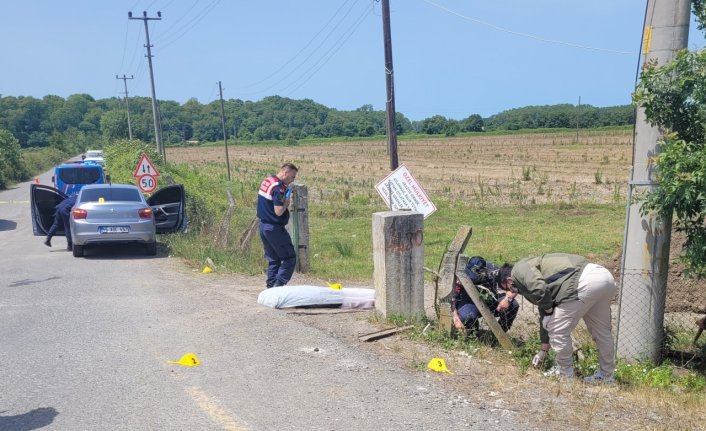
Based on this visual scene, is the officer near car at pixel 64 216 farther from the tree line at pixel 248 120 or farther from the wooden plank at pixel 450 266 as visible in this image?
the tree line at pixel 248 120

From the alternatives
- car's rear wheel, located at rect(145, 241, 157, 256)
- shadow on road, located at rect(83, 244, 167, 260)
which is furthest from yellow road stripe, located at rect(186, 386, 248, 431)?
shadow on road, located at rect(83, 244, 167, 260)

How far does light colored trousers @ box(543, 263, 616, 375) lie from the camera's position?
5.66 meters

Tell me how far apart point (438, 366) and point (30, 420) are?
325 centimetres

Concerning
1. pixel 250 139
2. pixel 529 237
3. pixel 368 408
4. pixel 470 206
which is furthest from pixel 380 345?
pixel 250 139

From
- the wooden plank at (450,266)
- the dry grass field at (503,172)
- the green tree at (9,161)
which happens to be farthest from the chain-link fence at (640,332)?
the green tree at (9,161)

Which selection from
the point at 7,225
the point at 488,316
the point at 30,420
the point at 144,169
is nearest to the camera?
the point at 30,420

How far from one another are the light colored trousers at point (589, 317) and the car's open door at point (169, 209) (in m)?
10.6

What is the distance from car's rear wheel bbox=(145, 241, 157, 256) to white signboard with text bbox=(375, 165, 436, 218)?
17.8ft

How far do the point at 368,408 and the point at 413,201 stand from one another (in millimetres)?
6037

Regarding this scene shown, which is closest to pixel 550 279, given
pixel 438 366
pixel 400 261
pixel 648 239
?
pixel 438 366

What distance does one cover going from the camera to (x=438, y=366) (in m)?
5.79

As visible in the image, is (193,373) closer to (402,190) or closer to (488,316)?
(488,316)

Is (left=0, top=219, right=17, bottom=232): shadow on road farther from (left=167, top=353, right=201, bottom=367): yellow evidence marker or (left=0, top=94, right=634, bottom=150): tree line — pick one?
(left=0, top=94, right=634, bottom=150): tree line

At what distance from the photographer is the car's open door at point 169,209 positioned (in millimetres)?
14703
